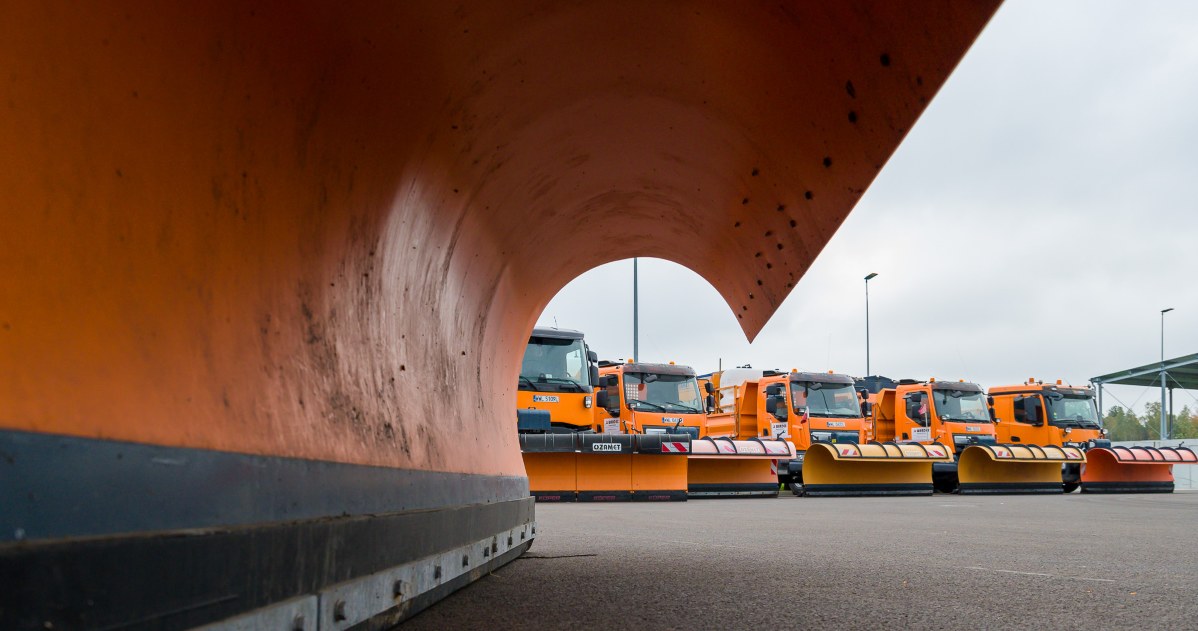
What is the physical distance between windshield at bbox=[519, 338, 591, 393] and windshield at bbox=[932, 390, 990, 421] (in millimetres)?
9286

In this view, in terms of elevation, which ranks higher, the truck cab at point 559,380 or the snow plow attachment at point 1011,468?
the truck cab at point 559,380

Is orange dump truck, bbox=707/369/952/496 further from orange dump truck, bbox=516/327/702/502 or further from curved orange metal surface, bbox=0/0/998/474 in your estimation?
curved orange metal surface, bbox=0/0/998/474

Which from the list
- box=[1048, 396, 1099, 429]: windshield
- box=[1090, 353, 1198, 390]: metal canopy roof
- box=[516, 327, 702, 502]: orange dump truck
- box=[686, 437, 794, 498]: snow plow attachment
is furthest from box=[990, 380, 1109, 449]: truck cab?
box=[1090, 353, 1198, 390]: metal canopy roof

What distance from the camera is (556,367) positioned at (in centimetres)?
1340

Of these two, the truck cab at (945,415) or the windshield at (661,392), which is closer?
the windshield at (661,392)

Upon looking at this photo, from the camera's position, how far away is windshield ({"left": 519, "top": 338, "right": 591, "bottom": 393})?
43.5 feet

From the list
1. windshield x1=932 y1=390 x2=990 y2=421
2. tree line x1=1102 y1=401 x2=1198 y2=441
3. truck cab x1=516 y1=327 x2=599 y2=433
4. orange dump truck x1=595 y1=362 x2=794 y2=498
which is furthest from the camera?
tree line x1=1102 y1=401 x2=1198 y2=441

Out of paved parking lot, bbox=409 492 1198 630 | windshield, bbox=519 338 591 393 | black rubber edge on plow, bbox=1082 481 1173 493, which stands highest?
windshield, bbox=519 338 591 393

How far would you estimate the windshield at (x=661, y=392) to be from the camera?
1544 centimetres

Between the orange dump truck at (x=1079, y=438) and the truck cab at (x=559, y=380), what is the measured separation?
1033cm

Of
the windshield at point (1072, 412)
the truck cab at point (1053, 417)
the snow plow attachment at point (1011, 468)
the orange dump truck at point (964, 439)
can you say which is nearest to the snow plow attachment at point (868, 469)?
the snow plow attachment at point (1011, 468)

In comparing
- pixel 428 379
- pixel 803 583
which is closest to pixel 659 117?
pixel 428 379

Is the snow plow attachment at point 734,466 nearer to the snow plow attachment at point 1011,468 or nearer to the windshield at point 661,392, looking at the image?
the windshield at point 661,392

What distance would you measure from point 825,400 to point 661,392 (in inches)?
177
